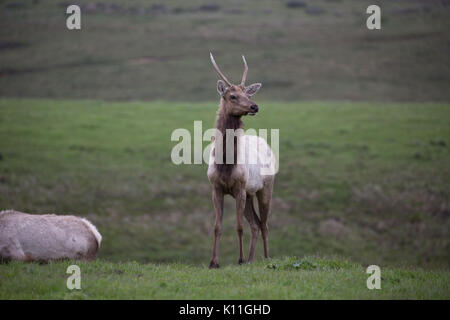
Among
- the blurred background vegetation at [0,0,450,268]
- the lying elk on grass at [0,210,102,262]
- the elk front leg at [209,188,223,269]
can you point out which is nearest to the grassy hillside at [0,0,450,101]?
the blurred background vegetation at [0,0,450,268]

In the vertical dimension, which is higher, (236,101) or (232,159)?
(236,101)

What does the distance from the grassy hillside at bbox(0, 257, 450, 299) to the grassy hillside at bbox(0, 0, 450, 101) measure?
133 feet

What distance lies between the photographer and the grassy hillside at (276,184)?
25109mm

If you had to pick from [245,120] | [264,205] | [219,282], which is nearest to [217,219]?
[264,205]

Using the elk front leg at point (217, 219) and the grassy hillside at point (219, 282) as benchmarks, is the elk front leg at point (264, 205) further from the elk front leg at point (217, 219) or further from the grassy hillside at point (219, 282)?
the grassy hillside at point (219, 282)

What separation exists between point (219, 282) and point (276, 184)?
19947 millimetres

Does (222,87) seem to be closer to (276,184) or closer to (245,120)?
(276,184)

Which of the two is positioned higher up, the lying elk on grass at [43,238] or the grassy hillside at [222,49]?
the grassy hillside at [222,49]

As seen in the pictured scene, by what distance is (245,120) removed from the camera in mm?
37375

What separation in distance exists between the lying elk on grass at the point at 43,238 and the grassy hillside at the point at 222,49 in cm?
3947

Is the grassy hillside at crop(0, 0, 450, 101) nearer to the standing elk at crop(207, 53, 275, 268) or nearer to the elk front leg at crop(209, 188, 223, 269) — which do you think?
the standing elk at crop(207, 53, 275, 268)

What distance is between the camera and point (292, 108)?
41531mm

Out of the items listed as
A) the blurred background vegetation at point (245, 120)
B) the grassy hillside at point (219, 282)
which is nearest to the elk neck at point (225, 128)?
the grassy hillside at point (219, 282)
